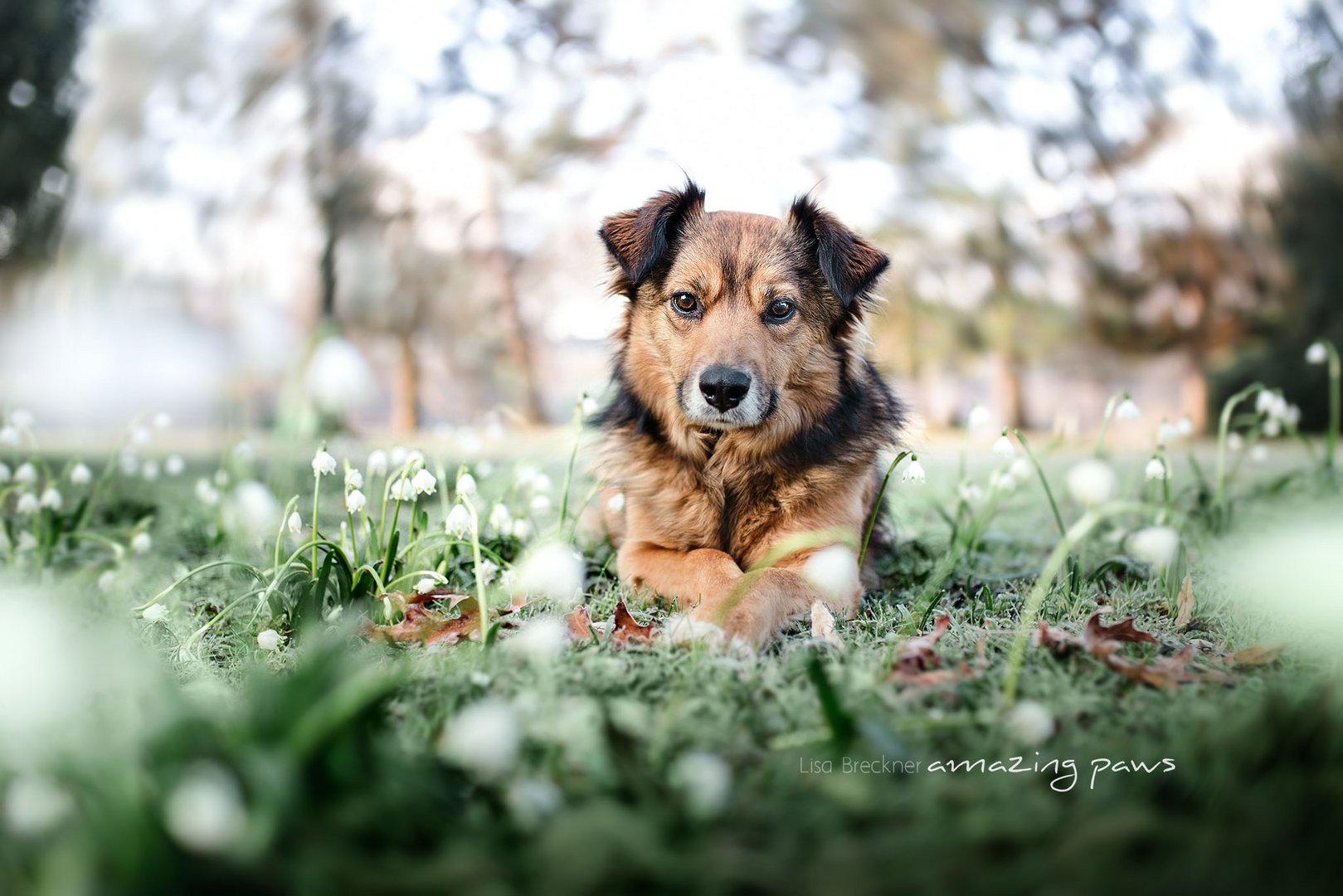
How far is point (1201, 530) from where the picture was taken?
4.21m

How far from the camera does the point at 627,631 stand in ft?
7.93

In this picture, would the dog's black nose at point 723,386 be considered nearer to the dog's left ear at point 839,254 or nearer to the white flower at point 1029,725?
the dog's left ear at point 839,254

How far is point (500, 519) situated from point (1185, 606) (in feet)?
8.17

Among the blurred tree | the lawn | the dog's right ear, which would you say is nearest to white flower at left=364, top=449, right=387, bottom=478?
the lawn

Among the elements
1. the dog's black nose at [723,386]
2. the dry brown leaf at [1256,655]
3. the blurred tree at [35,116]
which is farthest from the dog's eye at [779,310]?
the blurred tree at [35,116]

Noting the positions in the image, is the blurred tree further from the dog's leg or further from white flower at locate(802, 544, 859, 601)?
white flower at locate(802, 544, 859, 601)

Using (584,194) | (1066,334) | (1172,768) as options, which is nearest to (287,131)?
(584,194)

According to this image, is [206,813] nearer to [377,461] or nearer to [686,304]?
[377,461]

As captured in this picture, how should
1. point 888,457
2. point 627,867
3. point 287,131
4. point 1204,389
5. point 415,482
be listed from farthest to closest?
point 1204,389 < point 287,131 < point 888,457 < point 415,482 < point 627,867

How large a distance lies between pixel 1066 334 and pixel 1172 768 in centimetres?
1429

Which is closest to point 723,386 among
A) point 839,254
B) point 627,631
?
point 839,254

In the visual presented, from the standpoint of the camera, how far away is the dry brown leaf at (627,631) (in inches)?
92.6

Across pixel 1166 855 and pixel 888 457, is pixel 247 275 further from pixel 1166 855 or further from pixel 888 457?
pixel 1166 855

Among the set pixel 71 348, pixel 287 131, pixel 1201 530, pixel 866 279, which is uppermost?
pixel 287 131
